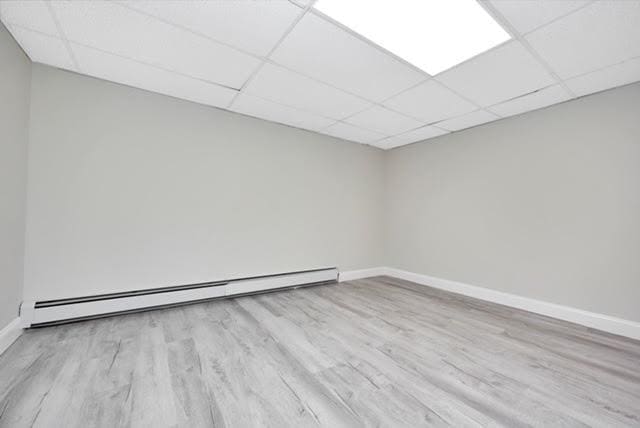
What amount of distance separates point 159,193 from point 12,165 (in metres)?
1.01

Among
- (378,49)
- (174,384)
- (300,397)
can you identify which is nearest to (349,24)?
(378,49)

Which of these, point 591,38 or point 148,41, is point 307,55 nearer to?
point 148,41

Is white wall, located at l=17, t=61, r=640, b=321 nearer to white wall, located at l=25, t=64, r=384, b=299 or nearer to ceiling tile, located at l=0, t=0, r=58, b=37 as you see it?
white wall, located at l=25, t=64, r=384, b=299

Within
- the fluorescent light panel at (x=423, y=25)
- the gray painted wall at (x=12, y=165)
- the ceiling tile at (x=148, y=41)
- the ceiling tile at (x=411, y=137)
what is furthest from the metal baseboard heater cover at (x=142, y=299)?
the fluorescent light panel at (x=423, y=25)

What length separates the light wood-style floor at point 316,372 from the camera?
1267 millimetres

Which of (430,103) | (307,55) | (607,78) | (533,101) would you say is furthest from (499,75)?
(307,55)

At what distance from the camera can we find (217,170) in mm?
3002

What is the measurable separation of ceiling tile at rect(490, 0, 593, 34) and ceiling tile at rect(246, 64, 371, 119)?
4.59ft

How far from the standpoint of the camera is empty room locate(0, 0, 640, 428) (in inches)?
58.1

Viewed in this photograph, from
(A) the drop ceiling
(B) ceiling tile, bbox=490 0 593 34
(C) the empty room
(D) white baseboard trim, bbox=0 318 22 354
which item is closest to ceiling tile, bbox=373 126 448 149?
(C) the empty room

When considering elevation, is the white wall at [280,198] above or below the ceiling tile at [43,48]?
below

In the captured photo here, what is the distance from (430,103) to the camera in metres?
2.76

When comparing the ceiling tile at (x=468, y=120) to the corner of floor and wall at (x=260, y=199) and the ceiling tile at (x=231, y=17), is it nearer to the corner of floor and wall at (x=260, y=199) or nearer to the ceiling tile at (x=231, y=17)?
the corner of floor and wall at (x=260, y=199)

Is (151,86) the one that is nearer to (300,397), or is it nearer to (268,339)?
(268,339)
